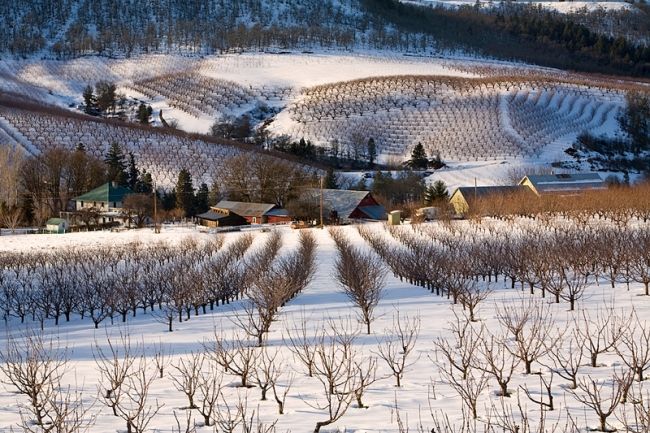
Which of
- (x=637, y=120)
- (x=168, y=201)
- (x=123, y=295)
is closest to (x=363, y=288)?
(x=123, y=295)

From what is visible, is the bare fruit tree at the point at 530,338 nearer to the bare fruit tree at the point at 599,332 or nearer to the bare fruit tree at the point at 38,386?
the bare fruit tree at the point at 599,332

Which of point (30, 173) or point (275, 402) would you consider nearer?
point (275, 402)

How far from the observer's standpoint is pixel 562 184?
47594 mm

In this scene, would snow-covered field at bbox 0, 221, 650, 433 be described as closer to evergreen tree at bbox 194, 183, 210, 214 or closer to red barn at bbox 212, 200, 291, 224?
red barn at bbox 212, 200, 291, 224

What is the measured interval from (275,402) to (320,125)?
2769 inches

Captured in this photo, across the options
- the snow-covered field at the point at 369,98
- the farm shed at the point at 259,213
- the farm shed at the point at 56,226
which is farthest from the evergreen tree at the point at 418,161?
the farm shed at the point at 56,226

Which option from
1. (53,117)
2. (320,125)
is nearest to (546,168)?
(320,125)

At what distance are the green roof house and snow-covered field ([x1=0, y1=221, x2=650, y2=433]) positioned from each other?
27.0 metres

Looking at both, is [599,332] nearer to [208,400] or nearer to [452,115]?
[208,400]

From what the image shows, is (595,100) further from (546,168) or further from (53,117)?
(53,117)

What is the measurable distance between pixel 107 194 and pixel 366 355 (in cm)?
3879

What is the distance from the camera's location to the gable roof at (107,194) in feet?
154

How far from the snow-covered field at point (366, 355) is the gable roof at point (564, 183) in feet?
90.4

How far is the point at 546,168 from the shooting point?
Answer: 196ft
